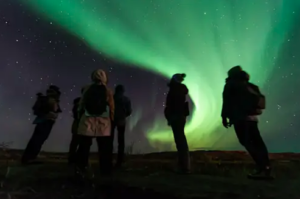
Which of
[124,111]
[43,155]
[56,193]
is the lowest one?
[56,193]

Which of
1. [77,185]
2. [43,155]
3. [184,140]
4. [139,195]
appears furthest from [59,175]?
[43,155]

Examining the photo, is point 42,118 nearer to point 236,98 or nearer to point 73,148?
point 73,148

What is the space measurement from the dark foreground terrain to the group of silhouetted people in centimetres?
33

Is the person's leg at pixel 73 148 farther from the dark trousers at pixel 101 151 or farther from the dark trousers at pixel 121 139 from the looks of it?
the dark trousers at pixel 101 151

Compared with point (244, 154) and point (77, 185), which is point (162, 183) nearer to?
point (77, 185)

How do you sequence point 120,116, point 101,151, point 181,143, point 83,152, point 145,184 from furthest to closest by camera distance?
1. point 120,116
2. point 181,143
3. point 101,151
4. point 83,152
5. point 145,184

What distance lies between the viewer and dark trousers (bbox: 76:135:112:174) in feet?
17.1

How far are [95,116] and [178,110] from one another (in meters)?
1.62

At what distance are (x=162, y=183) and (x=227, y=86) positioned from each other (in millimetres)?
1900

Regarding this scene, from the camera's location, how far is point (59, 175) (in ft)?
17.1

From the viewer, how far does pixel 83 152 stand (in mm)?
5207

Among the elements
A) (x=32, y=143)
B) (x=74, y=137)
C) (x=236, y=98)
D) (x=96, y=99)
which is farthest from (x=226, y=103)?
(x=32, y=143)

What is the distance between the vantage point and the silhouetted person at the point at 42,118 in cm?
648

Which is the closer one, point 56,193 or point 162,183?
point 56,193
